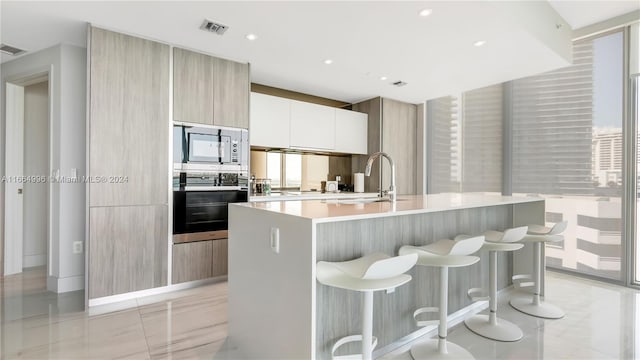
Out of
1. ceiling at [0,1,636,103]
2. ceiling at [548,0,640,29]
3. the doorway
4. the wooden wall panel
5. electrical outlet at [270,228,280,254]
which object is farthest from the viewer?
the wooden wall panel

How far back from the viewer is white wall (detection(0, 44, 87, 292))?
9.91ft

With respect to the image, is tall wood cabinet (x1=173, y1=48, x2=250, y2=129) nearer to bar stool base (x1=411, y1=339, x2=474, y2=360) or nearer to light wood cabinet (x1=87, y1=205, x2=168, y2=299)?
light wood cabinet (x1=87, y1=205, x2=168, y2=299)

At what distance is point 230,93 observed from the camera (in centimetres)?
345

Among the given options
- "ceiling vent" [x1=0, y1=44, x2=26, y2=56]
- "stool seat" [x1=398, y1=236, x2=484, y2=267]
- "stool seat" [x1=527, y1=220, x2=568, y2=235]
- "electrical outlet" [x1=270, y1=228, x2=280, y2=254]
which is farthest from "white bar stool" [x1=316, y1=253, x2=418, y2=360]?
→ "ceiling vent" [x1=0, y1=44, x2=26, y2=56]

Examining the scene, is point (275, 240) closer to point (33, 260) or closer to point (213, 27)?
point (213, 27)

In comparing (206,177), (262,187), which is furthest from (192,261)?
(262,187)

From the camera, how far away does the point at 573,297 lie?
2992 millimetres

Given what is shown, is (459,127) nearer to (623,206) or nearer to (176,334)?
(623,206)

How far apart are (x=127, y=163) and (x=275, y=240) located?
1936 millimetres

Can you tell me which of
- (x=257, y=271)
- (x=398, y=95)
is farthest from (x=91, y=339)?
(x=398, y=95)

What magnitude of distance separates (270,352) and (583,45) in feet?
14.7

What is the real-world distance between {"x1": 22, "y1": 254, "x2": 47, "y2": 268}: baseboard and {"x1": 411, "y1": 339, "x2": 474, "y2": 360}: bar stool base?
4429 millimetres

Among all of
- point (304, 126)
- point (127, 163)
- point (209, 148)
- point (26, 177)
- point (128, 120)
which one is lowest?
point (26, 177)

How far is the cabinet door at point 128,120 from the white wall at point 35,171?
1.98 meters
